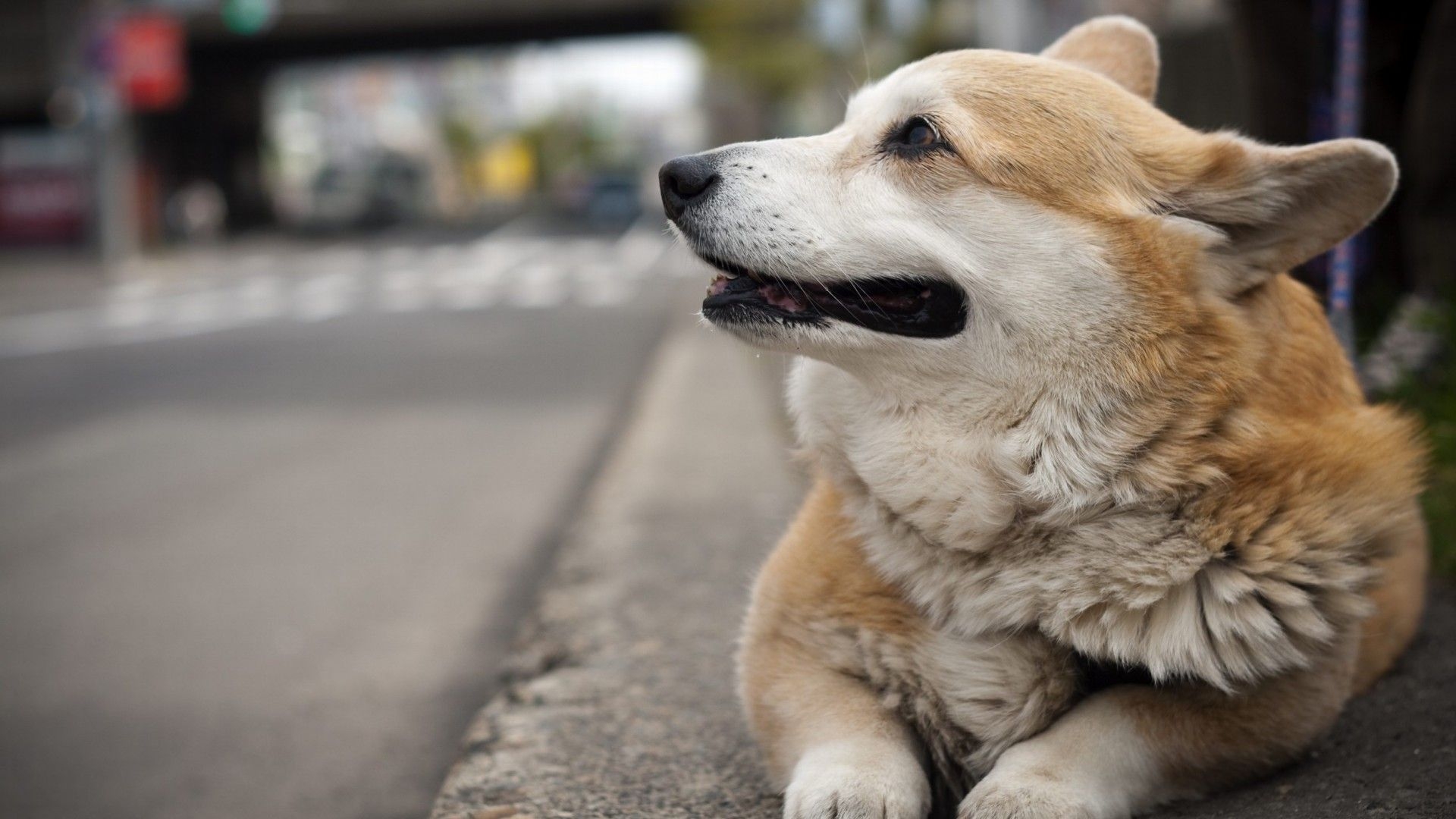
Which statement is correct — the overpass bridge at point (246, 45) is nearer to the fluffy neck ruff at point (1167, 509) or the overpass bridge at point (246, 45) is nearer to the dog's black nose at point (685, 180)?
the dog's black nose at point (685, 180)

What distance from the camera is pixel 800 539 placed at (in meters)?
2.80

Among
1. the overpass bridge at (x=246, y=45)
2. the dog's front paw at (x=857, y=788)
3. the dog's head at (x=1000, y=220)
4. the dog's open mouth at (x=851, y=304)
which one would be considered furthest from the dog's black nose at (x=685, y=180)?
the overpass bridge at (x=246, y=45)

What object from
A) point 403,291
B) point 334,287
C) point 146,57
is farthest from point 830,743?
point 146,57

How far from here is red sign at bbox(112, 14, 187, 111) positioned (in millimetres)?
28547

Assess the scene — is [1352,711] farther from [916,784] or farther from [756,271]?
[756,271]

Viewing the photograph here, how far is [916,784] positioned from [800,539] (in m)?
0.67

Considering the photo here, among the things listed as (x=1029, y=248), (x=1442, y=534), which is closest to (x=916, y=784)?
(x=1029, y=248)

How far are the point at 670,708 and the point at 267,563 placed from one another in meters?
3.02

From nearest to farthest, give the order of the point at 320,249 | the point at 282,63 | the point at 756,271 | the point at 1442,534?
the point at 756,271, the point at 1442,534, the point at 320,249, the point at 282,63

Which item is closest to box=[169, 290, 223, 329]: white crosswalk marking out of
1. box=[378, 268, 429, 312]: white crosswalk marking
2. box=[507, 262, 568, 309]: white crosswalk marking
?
box=[378, 268, 429, 312]: white crosswalk marking

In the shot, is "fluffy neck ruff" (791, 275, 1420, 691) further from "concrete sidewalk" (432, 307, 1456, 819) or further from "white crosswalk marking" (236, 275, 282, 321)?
"white crosswalk marking" (236, 275, 282, 321)

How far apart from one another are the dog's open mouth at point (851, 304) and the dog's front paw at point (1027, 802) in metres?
0.89

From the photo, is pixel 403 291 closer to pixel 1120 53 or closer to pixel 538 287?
pixel 538 287

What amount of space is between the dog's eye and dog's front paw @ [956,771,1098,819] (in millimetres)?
1325
